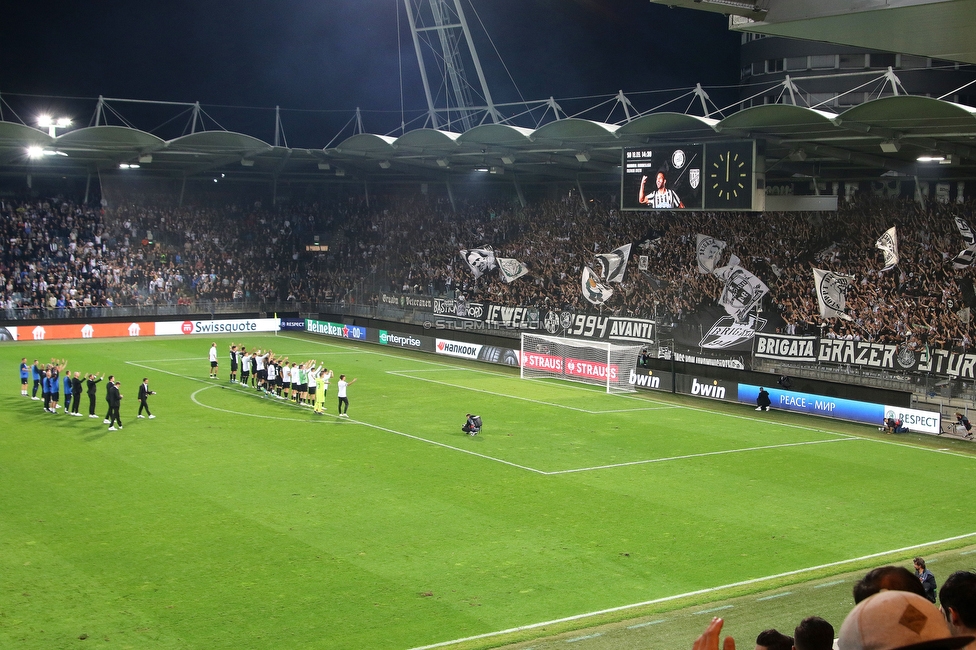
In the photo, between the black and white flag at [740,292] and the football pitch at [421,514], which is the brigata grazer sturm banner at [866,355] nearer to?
the black and white flag at [740,292]

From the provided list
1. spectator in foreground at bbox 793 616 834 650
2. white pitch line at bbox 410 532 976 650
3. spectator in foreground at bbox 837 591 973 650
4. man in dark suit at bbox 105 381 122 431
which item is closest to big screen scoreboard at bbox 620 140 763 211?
white pitch line at bbox 410 532 976 650

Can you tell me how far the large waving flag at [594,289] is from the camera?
1703 inches

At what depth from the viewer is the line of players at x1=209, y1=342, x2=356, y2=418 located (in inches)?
1208

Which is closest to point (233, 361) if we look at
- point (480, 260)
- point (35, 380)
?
point (35, 380)

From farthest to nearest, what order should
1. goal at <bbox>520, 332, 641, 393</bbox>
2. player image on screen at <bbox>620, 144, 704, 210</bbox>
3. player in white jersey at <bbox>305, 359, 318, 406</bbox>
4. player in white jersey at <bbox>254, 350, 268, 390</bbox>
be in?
goal at <bbox>520, 332, 641, 393</bbox> → player in white jersey at <bbox>254, 350, 268, 390</bbox> → player image on screen at <bbox>620, 144, 704, 210</bbox> → player in white jersey at <bbox>305, 359, 318, 406</bbox>

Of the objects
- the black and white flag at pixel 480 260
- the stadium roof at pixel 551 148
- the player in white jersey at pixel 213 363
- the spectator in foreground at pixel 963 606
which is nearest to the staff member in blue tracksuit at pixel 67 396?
the player in white jersey at pixel 213 363

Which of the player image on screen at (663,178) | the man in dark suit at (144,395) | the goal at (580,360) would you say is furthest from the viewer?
the goal at (580,360)

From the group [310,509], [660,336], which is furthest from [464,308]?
[310,509]

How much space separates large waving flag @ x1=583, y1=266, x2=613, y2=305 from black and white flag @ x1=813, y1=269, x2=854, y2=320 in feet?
32.7

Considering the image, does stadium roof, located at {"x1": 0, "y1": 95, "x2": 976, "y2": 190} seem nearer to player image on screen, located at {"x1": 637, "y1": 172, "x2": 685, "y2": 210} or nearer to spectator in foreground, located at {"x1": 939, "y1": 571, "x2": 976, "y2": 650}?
player image on screen, located at {"x1": 637, "y1": 172, "x2": 685, "y2": 210}

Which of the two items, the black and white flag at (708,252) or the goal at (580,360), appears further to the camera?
the black and white flag at (708,252)

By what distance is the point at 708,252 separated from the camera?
4062cm

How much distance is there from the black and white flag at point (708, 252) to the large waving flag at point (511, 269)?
34.8 ft

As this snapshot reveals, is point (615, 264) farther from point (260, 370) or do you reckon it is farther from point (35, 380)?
point (35, 380)
